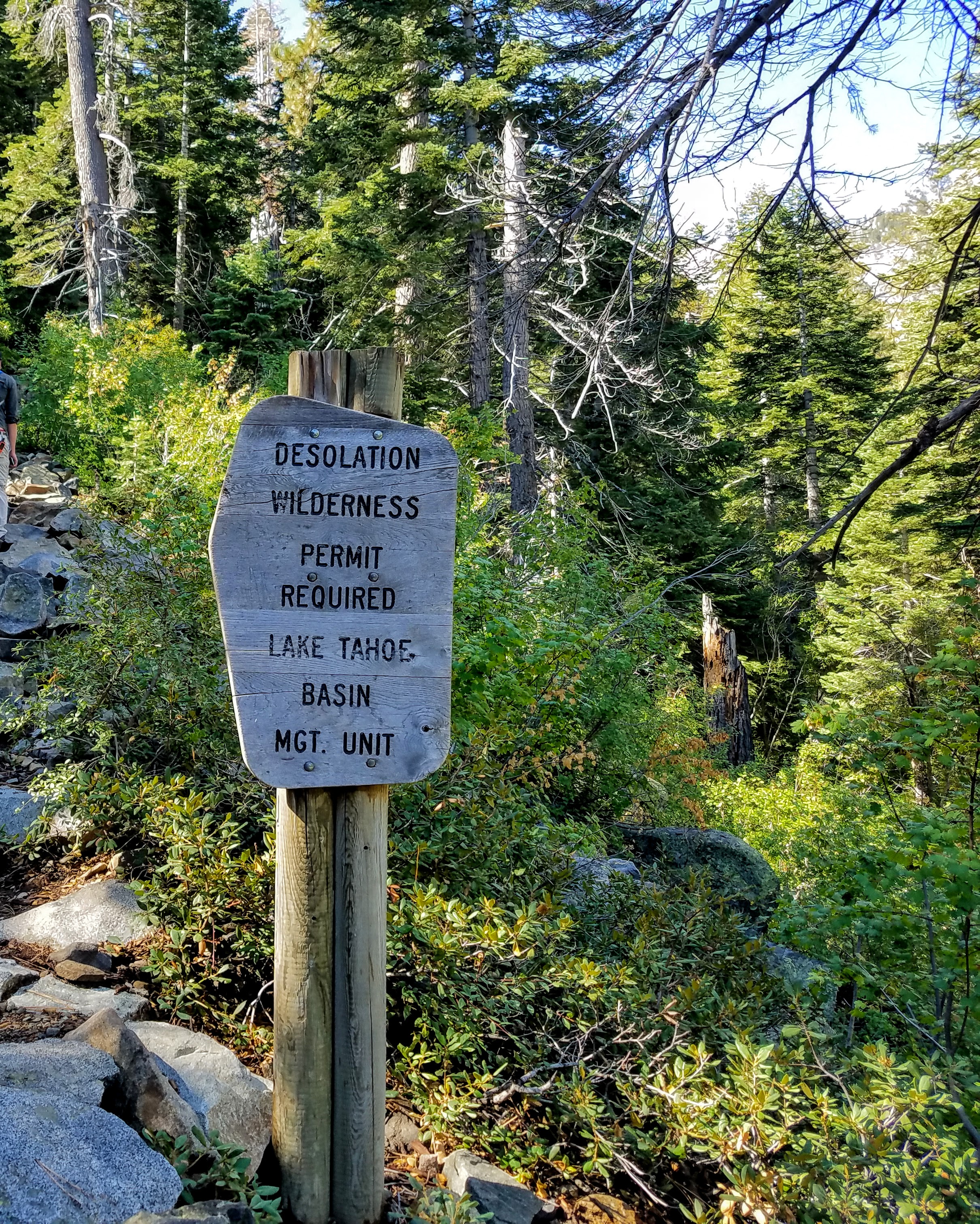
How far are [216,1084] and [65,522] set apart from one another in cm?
830

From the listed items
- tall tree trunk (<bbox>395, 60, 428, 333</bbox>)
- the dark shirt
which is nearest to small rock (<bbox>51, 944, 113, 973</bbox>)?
the dark shirt

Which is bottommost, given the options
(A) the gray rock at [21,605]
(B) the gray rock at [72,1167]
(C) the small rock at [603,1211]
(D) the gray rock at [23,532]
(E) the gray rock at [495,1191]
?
(C) the small rock at [603,1211]

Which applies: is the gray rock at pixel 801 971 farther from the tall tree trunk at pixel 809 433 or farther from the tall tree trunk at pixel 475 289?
the tall tree trunk at pixel 809 433

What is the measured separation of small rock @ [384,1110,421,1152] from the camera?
2.75m

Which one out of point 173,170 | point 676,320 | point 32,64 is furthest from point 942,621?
point 32,64

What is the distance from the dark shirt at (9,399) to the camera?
5.65m

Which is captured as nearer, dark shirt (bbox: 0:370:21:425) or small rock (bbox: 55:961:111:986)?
small rock (bbox: 55:961:111:986)

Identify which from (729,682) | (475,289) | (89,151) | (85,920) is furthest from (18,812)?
(89,151)

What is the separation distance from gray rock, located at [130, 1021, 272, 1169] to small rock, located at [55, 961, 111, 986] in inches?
11.9

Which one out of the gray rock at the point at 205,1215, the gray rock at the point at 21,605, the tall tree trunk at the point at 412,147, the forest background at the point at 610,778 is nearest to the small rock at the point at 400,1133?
the forest background at the point at 610,778

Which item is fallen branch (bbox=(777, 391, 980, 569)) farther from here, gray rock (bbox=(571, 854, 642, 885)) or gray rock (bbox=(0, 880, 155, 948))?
gray rock (bbox=(0, 880, 155, 948))

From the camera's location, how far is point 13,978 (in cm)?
286

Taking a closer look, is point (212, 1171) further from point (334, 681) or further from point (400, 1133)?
point (334, 681)

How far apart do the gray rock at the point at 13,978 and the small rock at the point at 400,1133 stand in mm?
1273
